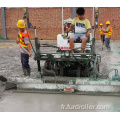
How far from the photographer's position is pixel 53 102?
4387 millimetres

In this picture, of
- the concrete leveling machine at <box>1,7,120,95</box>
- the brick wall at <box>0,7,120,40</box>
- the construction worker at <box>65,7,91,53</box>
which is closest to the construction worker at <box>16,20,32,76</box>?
the concrete leveling machine at <box>1,7,120,95</box>

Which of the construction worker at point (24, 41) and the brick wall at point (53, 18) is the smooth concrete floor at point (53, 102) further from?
the brick wall at point (53, 18)

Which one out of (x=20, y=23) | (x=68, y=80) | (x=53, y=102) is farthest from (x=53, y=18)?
(x=53, y=102)

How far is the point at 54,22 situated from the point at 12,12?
373 centimetres

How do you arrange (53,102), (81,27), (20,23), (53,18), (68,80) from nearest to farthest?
(53,102) → (68,80) → (20,23) → (81,27) → (53,18)

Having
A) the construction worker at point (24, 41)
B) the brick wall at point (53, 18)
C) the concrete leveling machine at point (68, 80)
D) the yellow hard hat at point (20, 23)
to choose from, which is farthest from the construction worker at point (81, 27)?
the brick wall at point (53, 18)

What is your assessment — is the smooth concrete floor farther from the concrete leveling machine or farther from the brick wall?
the brick wall

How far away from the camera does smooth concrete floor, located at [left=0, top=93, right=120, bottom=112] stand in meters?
→ 4.08

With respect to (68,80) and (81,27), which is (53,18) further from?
(68,80)

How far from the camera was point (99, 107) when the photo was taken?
4156 mm

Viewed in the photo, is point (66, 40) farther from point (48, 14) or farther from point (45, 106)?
point (48, 14)

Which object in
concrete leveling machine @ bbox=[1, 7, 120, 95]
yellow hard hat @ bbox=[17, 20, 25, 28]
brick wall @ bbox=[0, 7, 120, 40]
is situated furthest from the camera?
brick wall @ bbox=[0, 7, 120, 40]

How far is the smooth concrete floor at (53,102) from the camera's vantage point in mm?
4082

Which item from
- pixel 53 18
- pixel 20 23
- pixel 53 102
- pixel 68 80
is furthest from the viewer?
pixel 53 18
